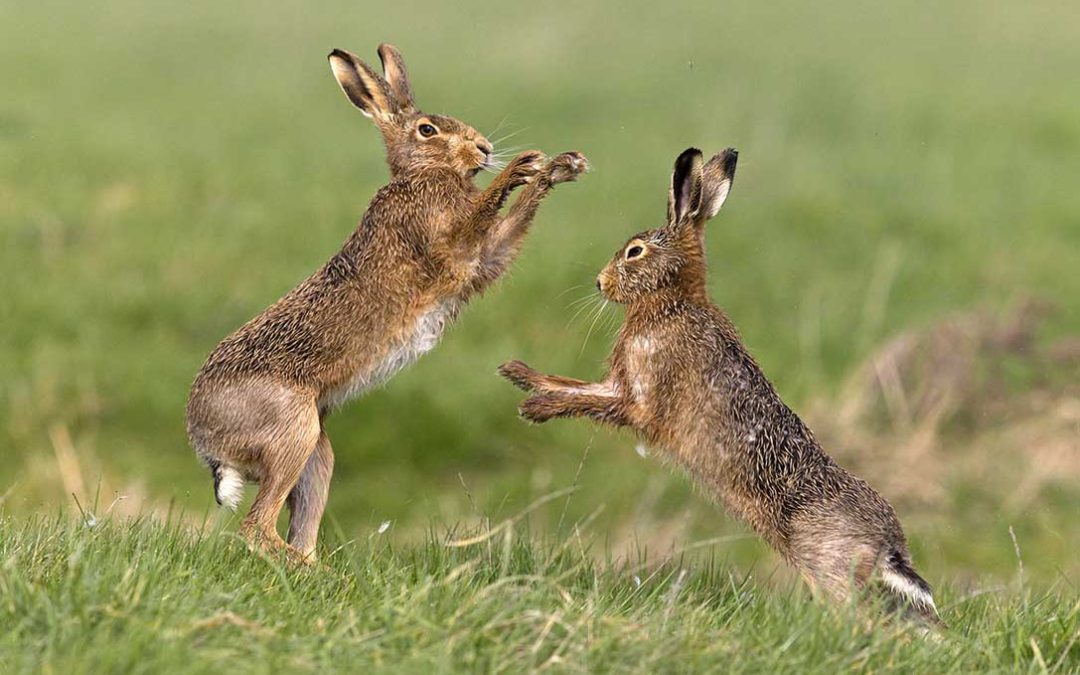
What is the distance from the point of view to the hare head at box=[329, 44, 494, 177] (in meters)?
7.43

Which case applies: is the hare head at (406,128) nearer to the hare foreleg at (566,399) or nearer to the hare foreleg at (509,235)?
the hare foreleg at (509,235)

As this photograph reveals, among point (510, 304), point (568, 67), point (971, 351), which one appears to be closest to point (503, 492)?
point (510, 304)

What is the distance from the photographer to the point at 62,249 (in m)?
14.3

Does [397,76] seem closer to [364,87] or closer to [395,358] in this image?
[364,87]

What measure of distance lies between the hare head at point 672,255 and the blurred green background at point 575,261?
1.15 metres

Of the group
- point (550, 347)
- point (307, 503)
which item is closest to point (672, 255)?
point (307, 503)

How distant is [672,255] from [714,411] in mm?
780

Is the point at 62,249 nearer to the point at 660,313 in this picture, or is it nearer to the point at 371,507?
the point at 371,507

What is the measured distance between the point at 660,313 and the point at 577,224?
7952mm


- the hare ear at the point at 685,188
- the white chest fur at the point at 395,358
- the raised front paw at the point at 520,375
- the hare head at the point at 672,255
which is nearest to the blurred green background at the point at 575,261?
the raised front paw at the point at 520,375

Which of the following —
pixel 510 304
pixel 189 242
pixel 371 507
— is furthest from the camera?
pixel 189 242

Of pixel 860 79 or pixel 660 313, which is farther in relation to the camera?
pixel 860 79

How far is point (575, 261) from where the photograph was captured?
13.8 meters

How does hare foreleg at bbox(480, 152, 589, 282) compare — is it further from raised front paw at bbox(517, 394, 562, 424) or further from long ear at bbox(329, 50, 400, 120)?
long ear at bbox(329, 50, 400, 120)
